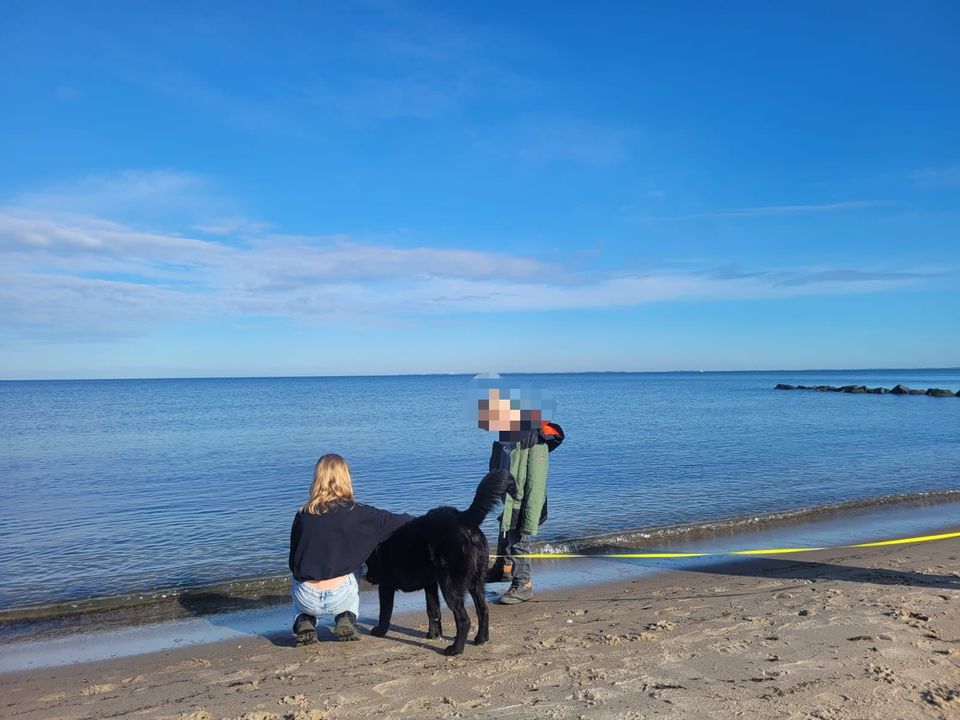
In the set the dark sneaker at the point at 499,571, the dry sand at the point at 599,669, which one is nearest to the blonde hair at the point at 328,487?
the dry sand at the point at 599,669

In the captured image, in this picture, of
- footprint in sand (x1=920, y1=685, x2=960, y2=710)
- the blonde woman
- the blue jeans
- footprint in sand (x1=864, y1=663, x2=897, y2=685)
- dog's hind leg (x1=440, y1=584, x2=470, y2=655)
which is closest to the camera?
footprint in sand (x1=920, y1=685, x2=960, y2=710)

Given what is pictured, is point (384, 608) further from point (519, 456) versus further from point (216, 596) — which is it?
point (216, 596)

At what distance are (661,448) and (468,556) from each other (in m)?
18.9

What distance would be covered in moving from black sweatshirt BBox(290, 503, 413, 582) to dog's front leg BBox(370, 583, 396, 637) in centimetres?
38

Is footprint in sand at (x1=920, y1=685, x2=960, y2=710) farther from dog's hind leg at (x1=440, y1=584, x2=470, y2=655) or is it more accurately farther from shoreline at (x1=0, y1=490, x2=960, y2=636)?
shoreline at (x1=0, y1=490, x2=960, y2=636)

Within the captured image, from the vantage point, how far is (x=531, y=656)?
533cm

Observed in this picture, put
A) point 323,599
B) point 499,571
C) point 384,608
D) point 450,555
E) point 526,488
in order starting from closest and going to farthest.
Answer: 1. point 450,555
2. point 323,599
3. point 384,608
4. point 526,488
5. point 499,571

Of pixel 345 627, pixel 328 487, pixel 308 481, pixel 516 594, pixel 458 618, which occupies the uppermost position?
pixel 328 487

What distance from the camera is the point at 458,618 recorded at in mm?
5512

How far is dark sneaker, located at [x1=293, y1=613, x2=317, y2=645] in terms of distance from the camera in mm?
5914

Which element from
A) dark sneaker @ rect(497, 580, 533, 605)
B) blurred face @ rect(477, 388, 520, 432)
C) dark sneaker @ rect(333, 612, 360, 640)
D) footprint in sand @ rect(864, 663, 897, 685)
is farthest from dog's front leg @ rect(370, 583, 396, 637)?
footprint in sand @ rect(864, 663, 897, 685)

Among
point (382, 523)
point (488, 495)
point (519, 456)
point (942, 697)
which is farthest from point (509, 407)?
point (942, 697)

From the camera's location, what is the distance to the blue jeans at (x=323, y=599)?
5879 millimetres

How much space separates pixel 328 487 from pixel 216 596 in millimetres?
3489
